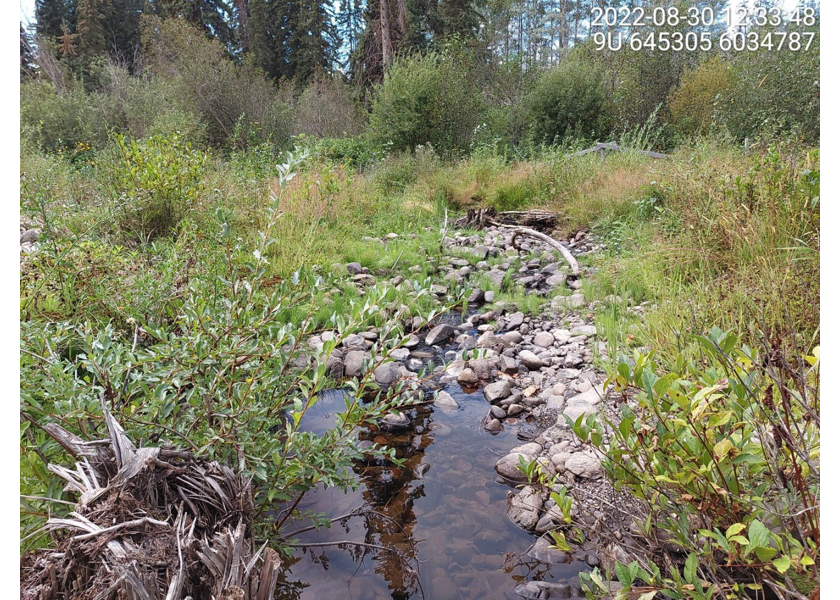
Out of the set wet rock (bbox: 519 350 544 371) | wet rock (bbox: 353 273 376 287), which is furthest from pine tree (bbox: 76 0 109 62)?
wet rock (bbox: 519 350 544 371)

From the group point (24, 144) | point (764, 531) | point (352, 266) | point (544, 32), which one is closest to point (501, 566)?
point (764, 531)

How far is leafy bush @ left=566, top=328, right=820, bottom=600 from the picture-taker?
1268 millimetres

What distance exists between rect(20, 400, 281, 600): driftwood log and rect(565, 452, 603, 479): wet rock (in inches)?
65.1

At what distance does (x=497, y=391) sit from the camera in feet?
11.8

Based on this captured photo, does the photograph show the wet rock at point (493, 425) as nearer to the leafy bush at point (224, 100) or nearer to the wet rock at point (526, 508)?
the wet rock at point (526, 508)

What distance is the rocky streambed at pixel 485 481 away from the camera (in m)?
2.06

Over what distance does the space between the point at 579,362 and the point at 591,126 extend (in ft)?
42.9

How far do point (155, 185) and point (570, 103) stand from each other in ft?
42.7

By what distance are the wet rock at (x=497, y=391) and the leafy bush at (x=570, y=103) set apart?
12391mm

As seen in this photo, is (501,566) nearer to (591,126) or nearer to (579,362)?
(579,362)

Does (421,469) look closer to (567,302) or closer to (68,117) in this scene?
(567,302)

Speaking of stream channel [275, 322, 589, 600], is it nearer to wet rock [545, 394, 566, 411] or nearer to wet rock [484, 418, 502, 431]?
wet rock [484, 418, 502, 431]

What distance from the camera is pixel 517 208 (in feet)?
28.3

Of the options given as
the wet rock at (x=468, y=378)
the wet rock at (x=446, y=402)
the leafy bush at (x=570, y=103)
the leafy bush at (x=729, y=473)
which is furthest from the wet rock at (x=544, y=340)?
the leafy bush at (x=570, y=103)
